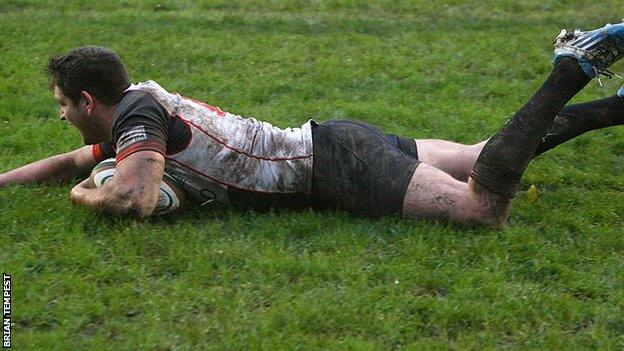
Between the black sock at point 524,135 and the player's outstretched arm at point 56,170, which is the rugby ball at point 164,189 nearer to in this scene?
the player's outstretched arm at point 56,170

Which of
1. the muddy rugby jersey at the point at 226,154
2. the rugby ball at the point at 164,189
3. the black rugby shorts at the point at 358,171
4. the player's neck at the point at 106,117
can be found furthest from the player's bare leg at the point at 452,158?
the player's neck at the point at 106,117

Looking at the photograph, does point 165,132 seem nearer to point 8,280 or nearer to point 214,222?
point 214,222

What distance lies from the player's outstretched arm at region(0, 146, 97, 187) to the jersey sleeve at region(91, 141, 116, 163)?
3 cm

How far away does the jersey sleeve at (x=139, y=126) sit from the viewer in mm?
4777

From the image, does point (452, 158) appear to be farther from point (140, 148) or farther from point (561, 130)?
point (140, 148)

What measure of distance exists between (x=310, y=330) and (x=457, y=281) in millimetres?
828

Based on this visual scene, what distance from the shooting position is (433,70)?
8523 mm

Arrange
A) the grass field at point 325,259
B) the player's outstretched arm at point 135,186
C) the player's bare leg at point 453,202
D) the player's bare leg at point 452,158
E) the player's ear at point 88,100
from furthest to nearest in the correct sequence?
the player's bare leg at point 452,158, the player's ear at point 88,100, the player's bare leg at point 453,202, the player's outstretched arm at point 135,186, the grass field at point 325,259

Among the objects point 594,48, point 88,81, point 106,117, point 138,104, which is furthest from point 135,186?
point 594,48

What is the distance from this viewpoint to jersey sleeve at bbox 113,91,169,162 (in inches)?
188

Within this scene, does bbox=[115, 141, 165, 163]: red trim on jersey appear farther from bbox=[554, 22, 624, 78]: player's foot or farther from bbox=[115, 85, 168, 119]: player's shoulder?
bbox=[554, 22, 624, 78]: player's foot

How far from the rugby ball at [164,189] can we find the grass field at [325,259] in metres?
0.09

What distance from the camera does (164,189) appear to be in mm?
5047

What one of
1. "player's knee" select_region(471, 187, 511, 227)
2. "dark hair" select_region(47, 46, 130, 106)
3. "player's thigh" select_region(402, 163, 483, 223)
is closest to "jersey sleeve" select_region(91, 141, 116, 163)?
"dark hair" select_region(47, 46, 130, 106)
